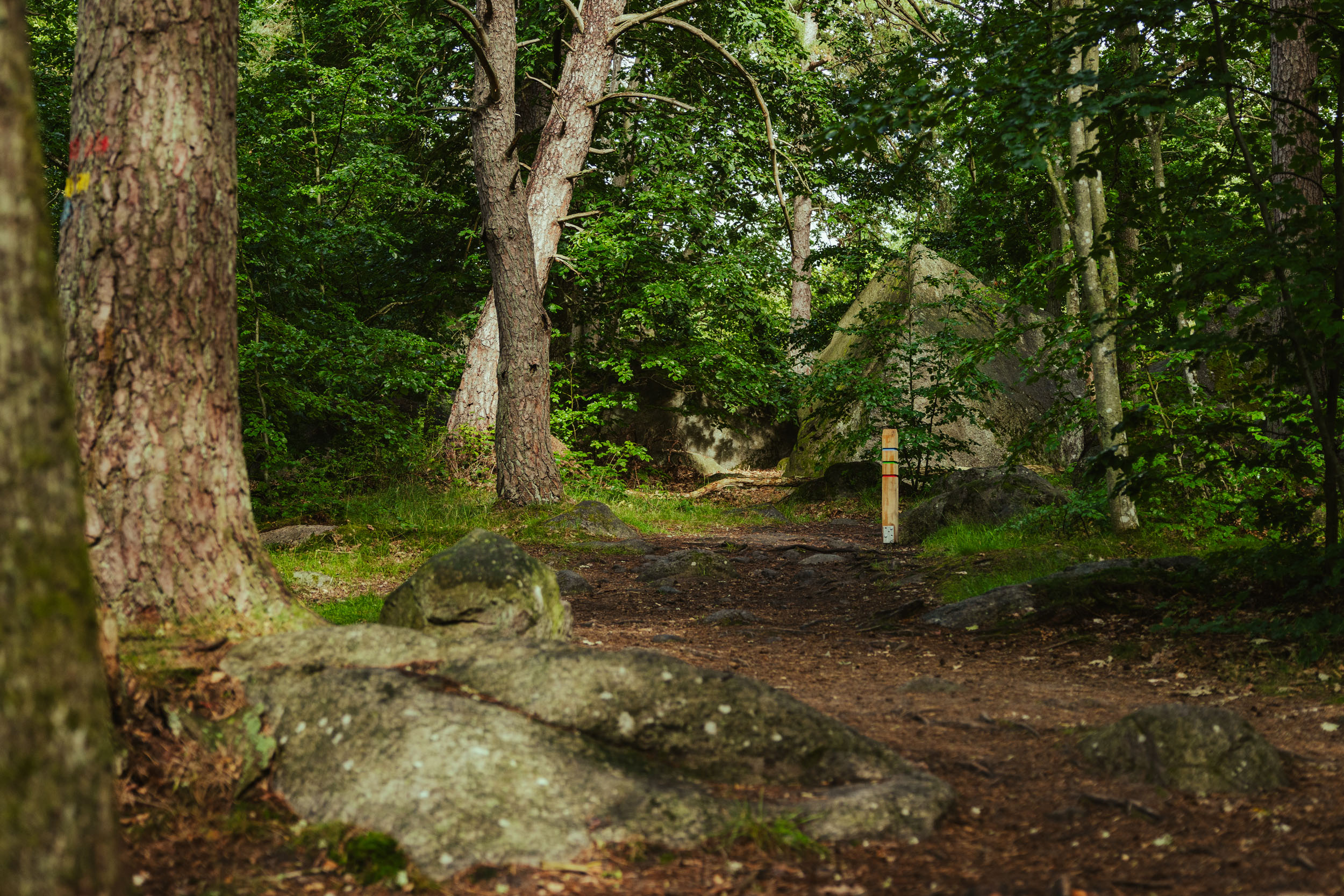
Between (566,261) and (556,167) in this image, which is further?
(566,261)

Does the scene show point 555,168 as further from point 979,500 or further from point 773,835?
point 773,835

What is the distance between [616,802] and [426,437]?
1062 cm

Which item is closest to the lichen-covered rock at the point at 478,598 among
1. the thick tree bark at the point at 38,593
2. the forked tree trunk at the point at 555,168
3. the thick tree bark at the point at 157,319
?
the thick tree bark at the point at 157,319

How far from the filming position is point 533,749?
2.62 meters

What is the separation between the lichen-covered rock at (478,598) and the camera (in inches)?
165

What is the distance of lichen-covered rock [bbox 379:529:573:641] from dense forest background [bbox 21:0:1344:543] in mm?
2759

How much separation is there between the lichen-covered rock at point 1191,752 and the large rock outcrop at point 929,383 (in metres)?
10.1

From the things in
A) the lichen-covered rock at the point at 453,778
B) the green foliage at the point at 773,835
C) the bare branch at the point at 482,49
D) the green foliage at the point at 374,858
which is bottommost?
the green foliage at the point at 773,835

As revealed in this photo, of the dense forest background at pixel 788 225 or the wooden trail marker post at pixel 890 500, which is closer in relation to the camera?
the dense forest background at pixel 788 225

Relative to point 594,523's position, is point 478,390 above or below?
above

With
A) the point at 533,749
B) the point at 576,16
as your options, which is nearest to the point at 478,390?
the point at 576,16

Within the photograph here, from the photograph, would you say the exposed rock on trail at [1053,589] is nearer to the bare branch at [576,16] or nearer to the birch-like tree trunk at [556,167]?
the birch-like tree trunk at [556,167]

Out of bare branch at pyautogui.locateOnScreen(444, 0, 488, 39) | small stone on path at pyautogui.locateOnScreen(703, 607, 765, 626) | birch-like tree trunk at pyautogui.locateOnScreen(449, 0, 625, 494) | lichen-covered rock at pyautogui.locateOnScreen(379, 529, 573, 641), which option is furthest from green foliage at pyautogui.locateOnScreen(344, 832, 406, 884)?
birch-like tree trunk at pyautogui.locateOnScreen(449, 0, 625, 494)

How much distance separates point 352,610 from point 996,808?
170 inches
